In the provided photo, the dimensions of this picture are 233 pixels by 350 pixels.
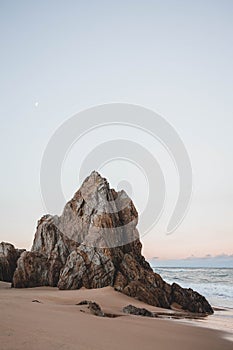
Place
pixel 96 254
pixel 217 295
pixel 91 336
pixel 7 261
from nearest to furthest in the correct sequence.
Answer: pixel 91 336 < pixel 96 254 < pixel 7 261 < pixel 217 295

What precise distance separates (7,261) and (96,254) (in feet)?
34.5

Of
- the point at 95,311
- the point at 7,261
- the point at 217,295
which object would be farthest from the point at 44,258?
the point at 217,295

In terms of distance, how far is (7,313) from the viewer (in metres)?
7.37

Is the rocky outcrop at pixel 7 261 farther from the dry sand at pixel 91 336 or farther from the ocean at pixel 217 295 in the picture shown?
the dry sand at pixel 91 336

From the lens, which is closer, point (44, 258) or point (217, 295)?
point (44, 258)

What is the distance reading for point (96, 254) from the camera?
66.3 ft

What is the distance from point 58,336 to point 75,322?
6.70ft

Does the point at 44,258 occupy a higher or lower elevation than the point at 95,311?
higher

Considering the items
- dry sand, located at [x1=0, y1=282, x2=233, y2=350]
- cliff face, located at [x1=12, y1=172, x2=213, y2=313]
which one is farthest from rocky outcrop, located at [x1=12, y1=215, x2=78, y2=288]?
dry sand, located at [x1=0, y1=282, x2=233, y2=350]

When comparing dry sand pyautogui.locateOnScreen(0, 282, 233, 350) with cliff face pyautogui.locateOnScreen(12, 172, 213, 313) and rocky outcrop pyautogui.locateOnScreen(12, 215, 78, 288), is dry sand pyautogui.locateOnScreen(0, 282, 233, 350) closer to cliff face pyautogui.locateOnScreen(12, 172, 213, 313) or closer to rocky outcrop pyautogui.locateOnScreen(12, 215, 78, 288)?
cliff face pyautogui.locateOnScreen(12, 172, 213, 313)

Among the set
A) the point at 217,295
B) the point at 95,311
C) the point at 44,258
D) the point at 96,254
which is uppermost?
the point at 44,258

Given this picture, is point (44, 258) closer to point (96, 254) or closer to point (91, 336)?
point (96, 254)

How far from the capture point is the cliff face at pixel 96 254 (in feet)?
62.8

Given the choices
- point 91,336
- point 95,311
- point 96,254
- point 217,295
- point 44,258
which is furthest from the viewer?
point 217,295
